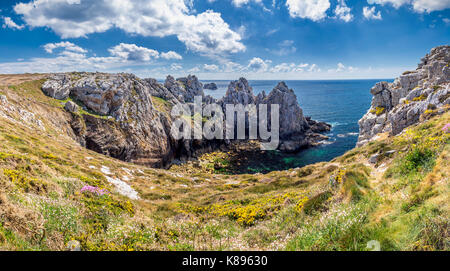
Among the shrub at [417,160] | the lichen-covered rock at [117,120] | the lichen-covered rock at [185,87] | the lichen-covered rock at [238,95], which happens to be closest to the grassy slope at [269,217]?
the shrub at [417,160]

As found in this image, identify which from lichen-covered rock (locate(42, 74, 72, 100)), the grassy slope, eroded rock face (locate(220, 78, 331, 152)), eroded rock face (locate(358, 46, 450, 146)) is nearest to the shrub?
the grassy slope

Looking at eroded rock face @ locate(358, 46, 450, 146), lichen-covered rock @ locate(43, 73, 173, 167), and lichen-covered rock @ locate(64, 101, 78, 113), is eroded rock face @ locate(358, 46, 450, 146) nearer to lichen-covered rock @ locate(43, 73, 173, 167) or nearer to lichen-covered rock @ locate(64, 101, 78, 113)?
lichen-covered rock @ locate(43, 73, 173, 167)

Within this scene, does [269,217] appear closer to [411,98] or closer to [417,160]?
[417,160]

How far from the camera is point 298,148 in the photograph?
86750 millimetres

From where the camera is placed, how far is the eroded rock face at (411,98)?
99.8 feet

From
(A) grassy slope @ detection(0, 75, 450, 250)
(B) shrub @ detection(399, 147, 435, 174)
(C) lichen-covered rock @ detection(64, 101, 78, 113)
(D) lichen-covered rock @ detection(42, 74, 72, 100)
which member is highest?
(D) lichen-covered rock @ detection(42, 74, 72, 100)

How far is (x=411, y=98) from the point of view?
38000mm

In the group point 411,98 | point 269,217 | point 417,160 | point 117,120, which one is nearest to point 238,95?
point 117,120

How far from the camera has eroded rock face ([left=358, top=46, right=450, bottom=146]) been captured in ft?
99.8

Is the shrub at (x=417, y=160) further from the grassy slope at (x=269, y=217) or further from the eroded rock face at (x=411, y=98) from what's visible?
the eroded rock face at (x=411, y=98)
